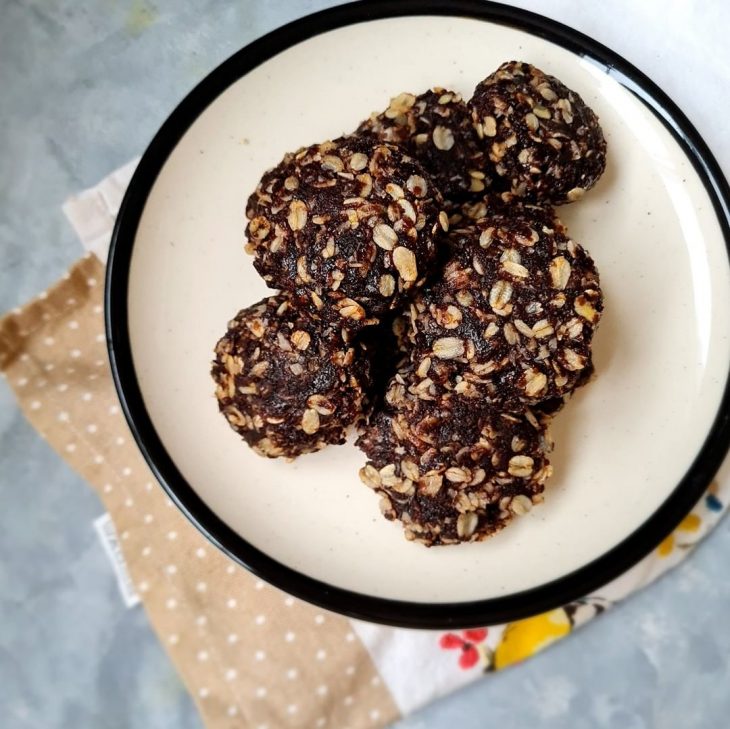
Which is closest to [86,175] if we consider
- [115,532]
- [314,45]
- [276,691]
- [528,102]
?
[314,45]

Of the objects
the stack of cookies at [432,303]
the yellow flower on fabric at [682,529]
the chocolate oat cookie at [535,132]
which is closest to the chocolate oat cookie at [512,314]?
the stack of cookies at [432,303]

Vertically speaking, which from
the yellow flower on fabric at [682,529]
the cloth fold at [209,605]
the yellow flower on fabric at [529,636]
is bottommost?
the yellow flower on fabric at [529,636]

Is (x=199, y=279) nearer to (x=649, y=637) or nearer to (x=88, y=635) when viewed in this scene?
(x=88, y=635)

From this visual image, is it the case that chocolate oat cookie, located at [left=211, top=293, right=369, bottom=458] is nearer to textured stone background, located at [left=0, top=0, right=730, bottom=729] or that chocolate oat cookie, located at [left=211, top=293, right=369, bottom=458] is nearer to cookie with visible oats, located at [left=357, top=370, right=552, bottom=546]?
cookie with visible oats, located at [left=357, top=370, right=552, bottom=546]

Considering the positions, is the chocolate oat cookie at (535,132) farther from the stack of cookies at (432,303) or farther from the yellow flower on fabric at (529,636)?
the yellow flower on fabric at (529,636)

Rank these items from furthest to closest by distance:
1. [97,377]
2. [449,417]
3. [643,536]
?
[97,377], [643,536], [449,417]

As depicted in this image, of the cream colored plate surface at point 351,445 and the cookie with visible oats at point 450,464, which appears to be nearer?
the cookie with visible oats at point 450,464

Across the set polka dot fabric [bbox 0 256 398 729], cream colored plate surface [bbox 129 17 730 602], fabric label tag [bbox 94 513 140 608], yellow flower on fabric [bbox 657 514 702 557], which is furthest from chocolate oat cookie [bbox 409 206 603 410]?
fabric label tag [bbox 94 513 140 608]
